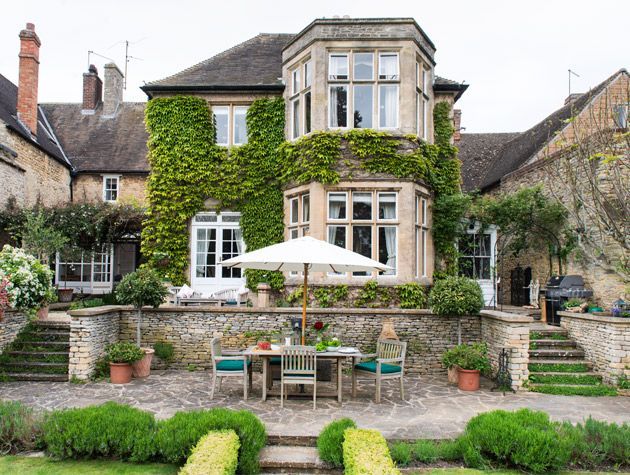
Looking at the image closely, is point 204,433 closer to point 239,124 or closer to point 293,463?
point 293,463

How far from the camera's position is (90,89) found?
79.2 feet

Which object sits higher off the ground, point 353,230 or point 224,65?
point 224,65

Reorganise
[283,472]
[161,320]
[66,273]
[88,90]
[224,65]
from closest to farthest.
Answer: [283,472], [161,320], [224,65], [66,273], [88,90]

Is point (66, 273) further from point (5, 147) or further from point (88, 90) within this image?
point (88, 90)

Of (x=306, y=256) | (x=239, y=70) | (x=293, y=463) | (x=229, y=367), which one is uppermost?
(x=239, y=70)

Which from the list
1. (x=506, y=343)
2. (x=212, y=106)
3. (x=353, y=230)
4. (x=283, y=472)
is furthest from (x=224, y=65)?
(x=283, y=472)

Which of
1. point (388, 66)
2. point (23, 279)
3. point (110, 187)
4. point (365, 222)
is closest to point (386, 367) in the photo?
point (365, 222)

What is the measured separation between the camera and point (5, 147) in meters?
16.8

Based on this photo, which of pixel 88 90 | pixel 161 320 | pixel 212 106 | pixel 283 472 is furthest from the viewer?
pixel 88 90

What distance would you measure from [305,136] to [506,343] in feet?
25.3

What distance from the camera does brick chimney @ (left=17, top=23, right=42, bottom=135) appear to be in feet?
62.0

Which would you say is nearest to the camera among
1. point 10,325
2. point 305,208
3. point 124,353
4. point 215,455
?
point 215,455

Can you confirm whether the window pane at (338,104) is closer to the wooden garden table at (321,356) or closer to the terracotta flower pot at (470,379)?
the wooden garden table at (321,356)

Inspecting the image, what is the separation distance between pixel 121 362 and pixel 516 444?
7762mm
